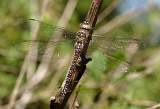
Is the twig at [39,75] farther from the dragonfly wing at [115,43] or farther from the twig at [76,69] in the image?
the twig at [76,69]

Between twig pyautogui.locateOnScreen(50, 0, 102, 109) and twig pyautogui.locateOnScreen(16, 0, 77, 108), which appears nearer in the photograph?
twig pyautogui.locateOnScreen(50, 0, 102, 109)

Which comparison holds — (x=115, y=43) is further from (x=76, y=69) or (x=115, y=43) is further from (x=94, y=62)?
(x=76, y=69)

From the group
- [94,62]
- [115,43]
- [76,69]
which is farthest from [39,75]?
[76,69]

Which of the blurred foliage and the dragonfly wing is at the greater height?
the dragonfly wing

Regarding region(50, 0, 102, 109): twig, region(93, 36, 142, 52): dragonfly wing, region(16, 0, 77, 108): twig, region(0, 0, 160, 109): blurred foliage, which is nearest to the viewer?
region(50, 0, 102, 109): twig

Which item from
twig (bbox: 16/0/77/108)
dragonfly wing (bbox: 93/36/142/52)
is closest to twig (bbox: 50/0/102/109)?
dragonfly wing (bbox: 93/36/142/52)

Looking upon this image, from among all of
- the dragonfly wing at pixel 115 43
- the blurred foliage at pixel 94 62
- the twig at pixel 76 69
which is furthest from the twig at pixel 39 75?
the twig at pixel 76 69

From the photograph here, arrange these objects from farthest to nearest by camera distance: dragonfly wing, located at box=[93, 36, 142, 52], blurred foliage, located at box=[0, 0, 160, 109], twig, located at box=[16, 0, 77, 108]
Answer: twig, located at box=[16, 0, 77, 108]
blurred foliage, located at box=[0, 0, 160, 109]
dragonfly wing, located at box=[93, 36, 142, 52]

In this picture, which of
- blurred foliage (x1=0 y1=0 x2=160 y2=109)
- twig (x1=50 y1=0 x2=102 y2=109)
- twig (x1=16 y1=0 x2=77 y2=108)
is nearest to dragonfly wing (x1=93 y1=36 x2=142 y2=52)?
blurred foliage (x1=0 y1=0 x2=160 y2=109)

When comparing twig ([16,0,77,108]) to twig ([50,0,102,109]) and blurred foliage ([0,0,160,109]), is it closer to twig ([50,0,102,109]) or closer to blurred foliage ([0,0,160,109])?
blurred foliage ([0,0,160,109])
